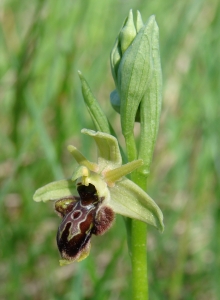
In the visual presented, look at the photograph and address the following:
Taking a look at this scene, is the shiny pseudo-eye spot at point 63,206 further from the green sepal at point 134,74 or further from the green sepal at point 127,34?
the green sepal at point 127,34

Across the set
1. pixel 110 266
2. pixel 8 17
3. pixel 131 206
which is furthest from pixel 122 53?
pixel 8 17

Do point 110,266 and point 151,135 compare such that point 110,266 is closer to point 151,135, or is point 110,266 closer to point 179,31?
point 151,135

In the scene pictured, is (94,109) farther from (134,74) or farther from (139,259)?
(139,259)

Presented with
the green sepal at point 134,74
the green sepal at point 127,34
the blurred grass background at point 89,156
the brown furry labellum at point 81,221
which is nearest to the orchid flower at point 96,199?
the brown furry labellum at point 81,221

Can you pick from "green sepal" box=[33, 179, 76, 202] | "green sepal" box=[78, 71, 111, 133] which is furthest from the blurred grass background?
"green sepal" box=[78, 71, 111, 133]

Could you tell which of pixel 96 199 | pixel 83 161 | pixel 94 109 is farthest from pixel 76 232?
pixel 94 109
